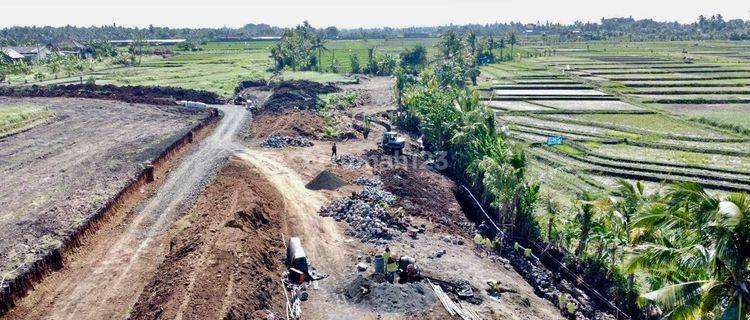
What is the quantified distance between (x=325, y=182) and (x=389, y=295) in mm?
14989

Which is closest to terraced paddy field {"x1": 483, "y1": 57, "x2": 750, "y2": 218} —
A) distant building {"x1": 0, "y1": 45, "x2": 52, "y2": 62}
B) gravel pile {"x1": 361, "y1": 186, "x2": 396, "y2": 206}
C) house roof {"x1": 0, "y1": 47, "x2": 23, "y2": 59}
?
gravel pile {"x1": 361, "y1": 186, "x2": 396, "y2": 206}

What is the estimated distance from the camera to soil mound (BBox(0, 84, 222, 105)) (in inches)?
2697

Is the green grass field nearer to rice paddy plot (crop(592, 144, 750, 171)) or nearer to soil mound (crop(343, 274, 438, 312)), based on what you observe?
soil mound (crop(343, 274, 438, 312))

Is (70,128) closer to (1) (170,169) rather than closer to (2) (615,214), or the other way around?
(1) (170,169)

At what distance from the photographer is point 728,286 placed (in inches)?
498

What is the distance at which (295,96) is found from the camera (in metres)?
67.6

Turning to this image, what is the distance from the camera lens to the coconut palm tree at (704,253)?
39.2 ft

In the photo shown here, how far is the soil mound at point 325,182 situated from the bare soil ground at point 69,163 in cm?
1154

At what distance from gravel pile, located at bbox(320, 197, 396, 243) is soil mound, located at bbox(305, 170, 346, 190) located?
2795mm

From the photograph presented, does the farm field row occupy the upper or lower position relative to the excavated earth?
upper

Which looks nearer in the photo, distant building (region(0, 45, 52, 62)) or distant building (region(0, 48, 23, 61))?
distant building (region(0, 48, 23, 61))

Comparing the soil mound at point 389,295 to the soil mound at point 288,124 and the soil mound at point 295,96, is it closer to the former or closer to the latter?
the soil mound at point 288,124

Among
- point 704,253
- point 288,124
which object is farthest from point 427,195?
point 704,253

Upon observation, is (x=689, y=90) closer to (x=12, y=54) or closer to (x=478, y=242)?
(x=478, y=242)
